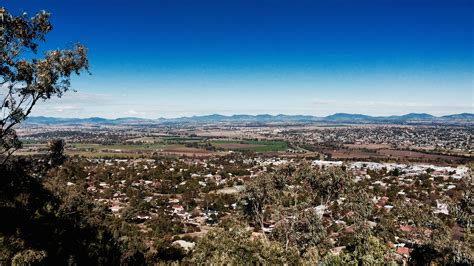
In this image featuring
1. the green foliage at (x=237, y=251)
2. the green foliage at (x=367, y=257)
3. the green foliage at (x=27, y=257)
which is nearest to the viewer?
the green foliage at (x=27, y=257)

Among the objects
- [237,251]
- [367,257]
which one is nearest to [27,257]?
[237,251]

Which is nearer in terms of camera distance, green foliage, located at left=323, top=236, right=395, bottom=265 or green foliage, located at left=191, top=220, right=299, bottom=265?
green foliage, located at left=191, top=220, right=299, bottom=265

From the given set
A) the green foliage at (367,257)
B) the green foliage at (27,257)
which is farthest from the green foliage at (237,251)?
the green foliage at (27,257)

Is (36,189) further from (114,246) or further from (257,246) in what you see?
(257,246)

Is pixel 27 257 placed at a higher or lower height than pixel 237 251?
lower

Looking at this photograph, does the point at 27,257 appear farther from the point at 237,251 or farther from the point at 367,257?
the point at 367,257

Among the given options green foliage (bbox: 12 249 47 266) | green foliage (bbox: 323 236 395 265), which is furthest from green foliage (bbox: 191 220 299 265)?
green foliage (bbox: 12 249 47 266)

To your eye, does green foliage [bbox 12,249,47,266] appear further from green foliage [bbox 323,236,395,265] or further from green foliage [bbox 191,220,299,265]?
green foliage [bbox 323,236,395,265]

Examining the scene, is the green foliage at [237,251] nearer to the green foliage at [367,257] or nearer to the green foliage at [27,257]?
the green foliage at [367,257]

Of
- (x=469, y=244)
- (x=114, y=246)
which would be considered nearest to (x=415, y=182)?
(x=469, y=244)

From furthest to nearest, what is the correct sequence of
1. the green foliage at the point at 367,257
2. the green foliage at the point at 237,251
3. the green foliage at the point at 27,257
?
the green foliage at the point at 367,257 < the green foliage at the point at 237,251 < the green foliage at the point at 27,257

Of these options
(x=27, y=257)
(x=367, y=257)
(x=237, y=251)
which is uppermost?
(x=237, y=251)
